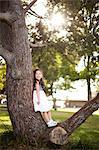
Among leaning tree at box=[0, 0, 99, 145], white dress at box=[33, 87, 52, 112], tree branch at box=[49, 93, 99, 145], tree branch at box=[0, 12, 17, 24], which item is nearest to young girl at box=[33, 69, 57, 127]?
white dress at box=[33, 87, 52, 112]

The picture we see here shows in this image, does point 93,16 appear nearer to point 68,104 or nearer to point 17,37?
point 17,37

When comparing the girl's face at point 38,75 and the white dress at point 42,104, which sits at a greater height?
the girl's face at point 38,75

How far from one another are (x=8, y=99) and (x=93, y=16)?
21.0ft

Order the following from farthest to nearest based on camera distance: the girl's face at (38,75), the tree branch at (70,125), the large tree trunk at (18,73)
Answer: the girl's face at (38,75), the large tree trunk at (18,73), the tree branch at (70,125)

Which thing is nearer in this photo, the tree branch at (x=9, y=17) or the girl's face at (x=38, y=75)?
the tree branch at (x=9, y=17)

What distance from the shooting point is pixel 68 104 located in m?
116

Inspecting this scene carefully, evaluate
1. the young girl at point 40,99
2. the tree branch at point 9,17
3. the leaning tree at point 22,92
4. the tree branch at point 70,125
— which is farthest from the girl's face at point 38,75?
the tree branch at point 9,17

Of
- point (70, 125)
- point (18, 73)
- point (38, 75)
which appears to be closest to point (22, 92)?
point (18, 73)

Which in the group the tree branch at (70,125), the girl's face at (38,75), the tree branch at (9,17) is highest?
the tree branch at (9,17)

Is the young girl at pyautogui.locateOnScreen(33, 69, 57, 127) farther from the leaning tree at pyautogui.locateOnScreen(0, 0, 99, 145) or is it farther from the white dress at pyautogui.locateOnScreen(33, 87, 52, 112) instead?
the leaning tree at pyautogui.locateOnScreen(0, 0, 99, 145)

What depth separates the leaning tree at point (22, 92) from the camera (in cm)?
1022

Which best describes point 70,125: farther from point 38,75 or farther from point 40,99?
point 38,75

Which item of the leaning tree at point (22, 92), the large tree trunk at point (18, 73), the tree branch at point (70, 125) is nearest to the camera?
the tree branch at point (70, 125)

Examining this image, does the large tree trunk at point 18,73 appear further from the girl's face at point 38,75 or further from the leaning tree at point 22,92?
the girl's face at point 38,75
